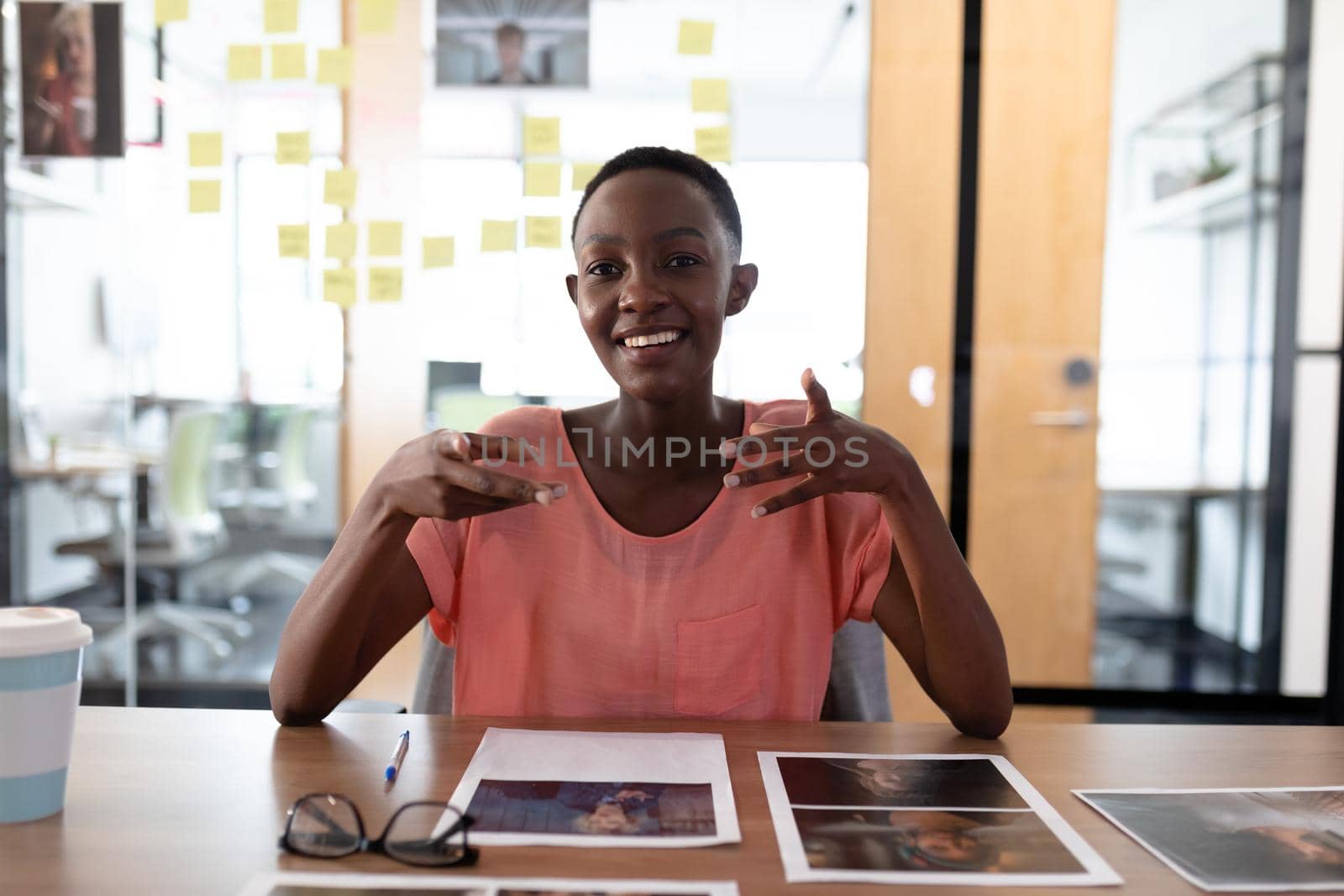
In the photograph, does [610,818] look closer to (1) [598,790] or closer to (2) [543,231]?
(1) [598,790]

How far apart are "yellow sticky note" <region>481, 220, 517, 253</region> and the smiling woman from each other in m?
1.46

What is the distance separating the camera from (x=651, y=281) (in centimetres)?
117

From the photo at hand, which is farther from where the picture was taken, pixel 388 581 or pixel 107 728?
pixel 388 581

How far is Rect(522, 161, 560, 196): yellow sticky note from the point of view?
8.61ft

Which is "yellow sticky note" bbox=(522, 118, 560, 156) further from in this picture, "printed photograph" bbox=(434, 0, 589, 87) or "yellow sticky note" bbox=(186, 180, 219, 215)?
"yellow sticky note" bbox=(186, 180, 219, 215)

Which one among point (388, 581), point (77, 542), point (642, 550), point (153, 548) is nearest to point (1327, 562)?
point (642, 550)

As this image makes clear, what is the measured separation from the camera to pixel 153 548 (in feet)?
9.89

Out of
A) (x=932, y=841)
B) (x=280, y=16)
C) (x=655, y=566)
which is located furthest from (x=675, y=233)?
(x=280, y=16)

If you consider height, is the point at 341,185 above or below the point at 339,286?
above

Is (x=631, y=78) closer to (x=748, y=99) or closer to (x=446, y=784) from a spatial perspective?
(x=748, y=99)

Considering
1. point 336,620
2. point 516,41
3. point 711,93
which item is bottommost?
point 336,620

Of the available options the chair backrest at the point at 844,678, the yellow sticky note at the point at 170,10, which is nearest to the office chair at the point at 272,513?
the yellow sticky note at the point at 170,10

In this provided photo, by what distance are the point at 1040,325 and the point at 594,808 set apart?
214 cm

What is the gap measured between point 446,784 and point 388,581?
0.34 metres
